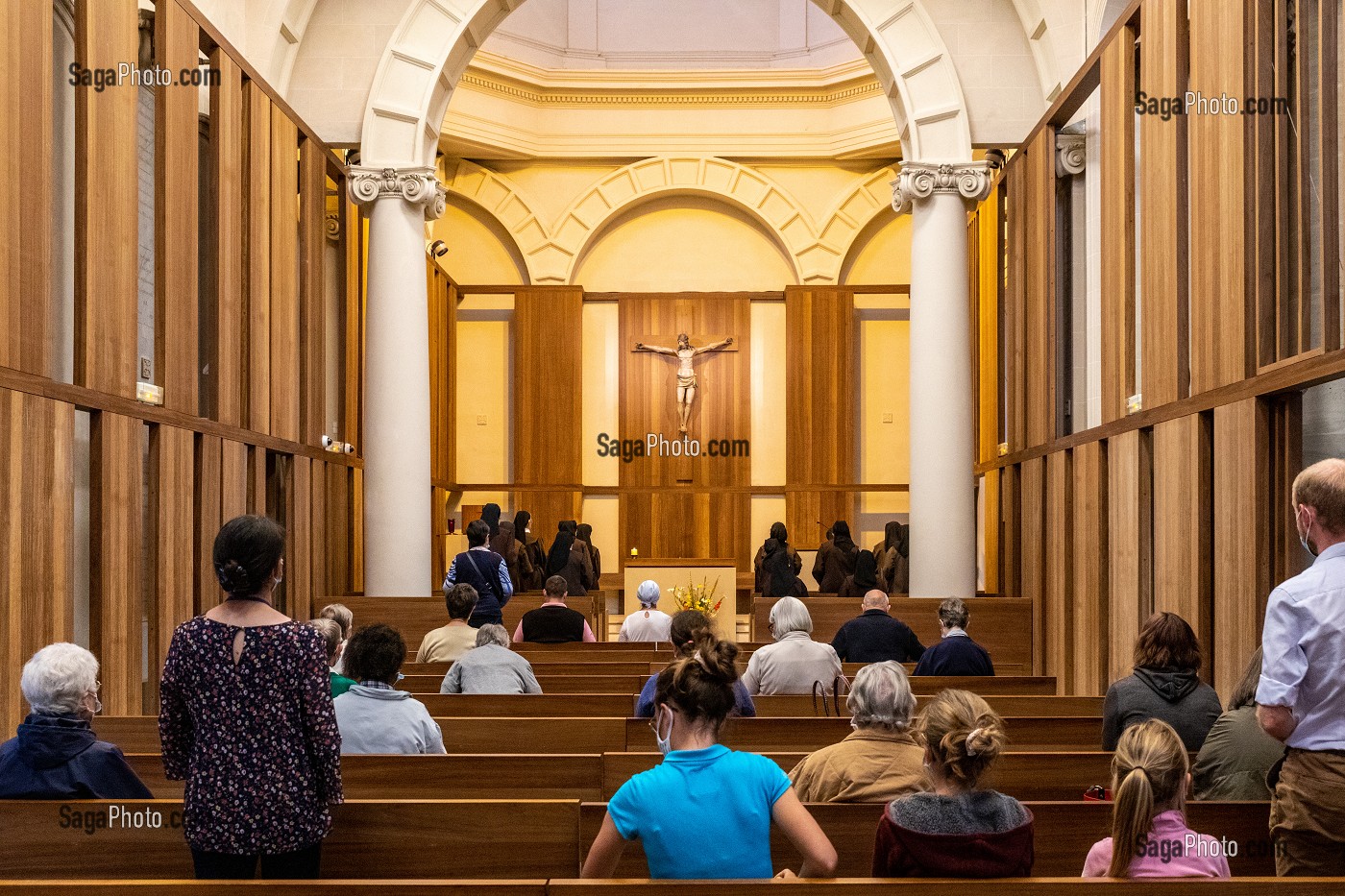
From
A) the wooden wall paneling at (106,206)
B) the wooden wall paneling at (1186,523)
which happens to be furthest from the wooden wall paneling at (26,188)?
the wooden wall paneling at (1186,523)

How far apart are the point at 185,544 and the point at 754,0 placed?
1422 cm

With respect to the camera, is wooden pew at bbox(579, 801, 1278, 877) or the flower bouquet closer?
wooden pew at bbox(579, 801, 1278, 877)

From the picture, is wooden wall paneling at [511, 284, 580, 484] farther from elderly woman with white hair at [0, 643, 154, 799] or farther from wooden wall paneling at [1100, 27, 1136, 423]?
elderly woman with white hair at [0, 643, 154, 799]

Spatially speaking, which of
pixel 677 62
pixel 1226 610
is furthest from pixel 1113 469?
pixel 677 62

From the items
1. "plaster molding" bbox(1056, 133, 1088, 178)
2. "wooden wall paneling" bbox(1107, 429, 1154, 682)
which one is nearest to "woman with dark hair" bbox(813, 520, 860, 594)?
"plaster molding" bbox(1056, 133, 1088, 178)

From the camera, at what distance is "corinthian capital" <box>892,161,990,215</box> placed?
11867mm

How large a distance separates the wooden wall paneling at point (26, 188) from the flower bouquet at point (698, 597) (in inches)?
264

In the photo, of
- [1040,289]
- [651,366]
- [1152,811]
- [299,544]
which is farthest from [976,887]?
[651,366]

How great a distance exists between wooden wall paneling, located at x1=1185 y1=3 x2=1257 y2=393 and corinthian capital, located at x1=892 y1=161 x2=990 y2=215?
4151 mm

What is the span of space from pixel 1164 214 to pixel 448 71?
22.1 ft

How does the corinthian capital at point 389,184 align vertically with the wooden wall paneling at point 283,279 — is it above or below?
above

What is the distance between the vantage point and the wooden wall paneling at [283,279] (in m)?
10.4

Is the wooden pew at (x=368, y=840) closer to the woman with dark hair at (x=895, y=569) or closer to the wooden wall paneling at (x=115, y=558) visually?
the wooden wall paneling at (x=115, y=558)

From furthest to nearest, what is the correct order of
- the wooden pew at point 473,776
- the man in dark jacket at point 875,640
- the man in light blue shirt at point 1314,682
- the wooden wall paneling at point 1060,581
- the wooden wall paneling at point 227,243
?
the wooden wall paneling at point 1060,581 → the wooden wall paneling at point 227,243 → the man in dark jacket at point 875,640 → the wooden pew at point 473,776 → the man in light blue shirt at point 1314,682
